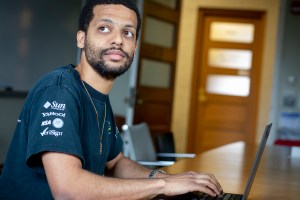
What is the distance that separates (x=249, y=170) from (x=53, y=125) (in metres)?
1.40

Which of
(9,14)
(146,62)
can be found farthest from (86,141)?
(146,62)

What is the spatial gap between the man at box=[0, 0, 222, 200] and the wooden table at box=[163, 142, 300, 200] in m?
0.42

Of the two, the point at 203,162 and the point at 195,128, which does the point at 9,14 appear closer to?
the point at 203,162

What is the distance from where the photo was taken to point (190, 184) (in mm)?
1432

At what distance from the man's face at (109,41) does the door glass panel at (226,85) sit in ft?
21.7

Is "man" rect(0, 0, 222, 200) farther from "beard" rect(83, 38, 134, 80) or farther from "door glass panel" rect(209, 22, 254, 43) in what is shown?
"door glass panel" rect(209, 22, 254, 43)

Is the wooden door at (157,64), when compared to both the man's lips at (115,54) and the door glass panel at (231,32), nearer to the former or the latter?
the door glass panel at (231,32)

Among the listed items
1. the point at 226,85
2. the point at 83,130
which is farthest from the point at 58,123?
the point at 226,85

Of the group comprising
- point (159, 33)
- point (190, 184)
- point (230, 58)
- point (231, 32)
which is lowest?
point (190, 184)

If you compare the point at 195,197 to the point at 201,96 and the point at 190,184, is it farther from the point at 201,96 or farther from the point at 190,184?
the point at 201,96

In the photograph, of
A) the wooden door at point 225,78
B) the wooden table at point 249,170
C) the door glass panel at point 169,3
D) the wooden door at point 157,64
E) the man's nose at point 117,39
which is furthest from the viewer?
the wooden door at point 225,78

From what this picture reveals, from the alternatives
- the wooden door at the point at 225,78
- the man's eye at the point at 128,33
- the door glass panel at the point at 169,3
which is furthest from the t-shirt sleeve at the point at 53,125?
the wooden door at the point at 225,78

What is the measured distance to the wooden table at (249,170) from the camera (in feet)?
6.32

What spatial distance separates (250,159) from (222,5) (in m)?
5.19
